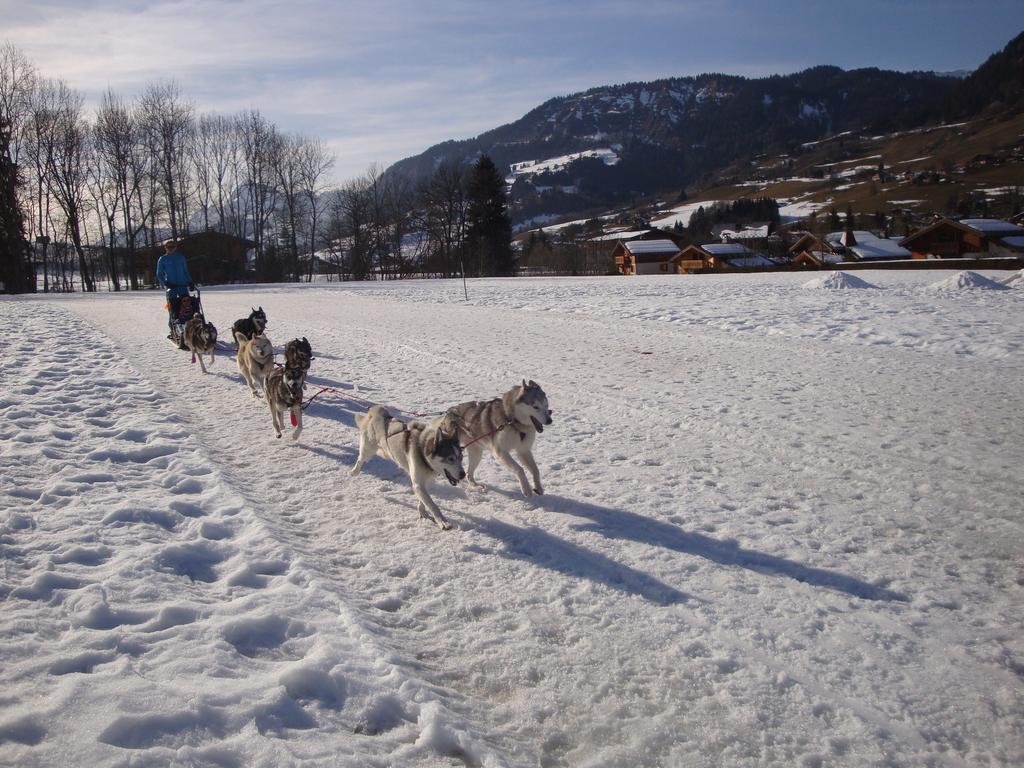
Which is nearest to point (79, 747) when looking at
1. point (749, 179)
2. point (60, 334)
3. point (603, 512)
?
point (603, 512)

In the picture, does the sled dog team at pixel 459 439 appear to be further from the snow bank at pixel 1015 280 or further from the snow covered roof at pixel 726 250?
the snow covered roof at pixel 726 250

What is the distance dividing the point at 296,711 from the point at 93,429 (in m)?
5.98

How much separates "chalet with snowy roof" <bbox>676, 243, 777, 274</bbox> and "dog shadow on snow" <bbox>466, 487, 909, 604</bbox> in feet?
241

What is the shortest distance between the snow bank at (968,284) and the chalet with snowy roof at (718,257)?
5595cm

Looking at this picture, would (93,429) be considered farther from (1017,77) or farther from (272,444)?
(1017,77)

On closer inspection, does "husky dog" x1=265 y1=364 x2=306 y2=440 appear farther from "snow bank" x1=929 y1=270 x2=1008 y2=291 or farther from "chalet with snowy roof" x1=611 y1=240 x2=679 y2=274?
"chalet with snowy roof" x1=611 y1=240 x2=679 y2=274

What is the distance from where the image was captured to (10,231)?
43656 mm

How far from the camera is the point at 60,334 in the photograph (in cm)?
1608

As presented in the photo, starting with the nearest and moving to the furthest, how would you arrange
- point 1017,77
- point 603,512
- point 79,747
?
1. point 79,747
2. point 603,512
3. point 1017,77

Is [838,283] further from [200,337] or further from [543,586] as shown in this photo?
[543,586]

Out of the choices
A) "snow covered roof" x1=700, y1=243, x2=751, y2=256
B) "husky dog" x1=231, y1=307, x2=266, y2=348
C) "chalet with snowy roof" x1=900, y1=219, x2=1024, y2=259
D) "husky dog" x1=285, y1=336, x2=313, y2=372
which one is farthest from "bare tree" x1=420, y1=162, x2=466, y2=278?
"husky dog" x1=285, y1=336, x2=313, y2=372

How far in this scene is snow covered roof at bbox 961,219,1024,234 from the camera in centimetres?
5553

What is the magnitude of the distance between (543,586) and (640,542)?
36.3 inches

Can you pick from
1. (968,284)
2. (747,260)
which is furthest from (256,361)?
(747,260)
